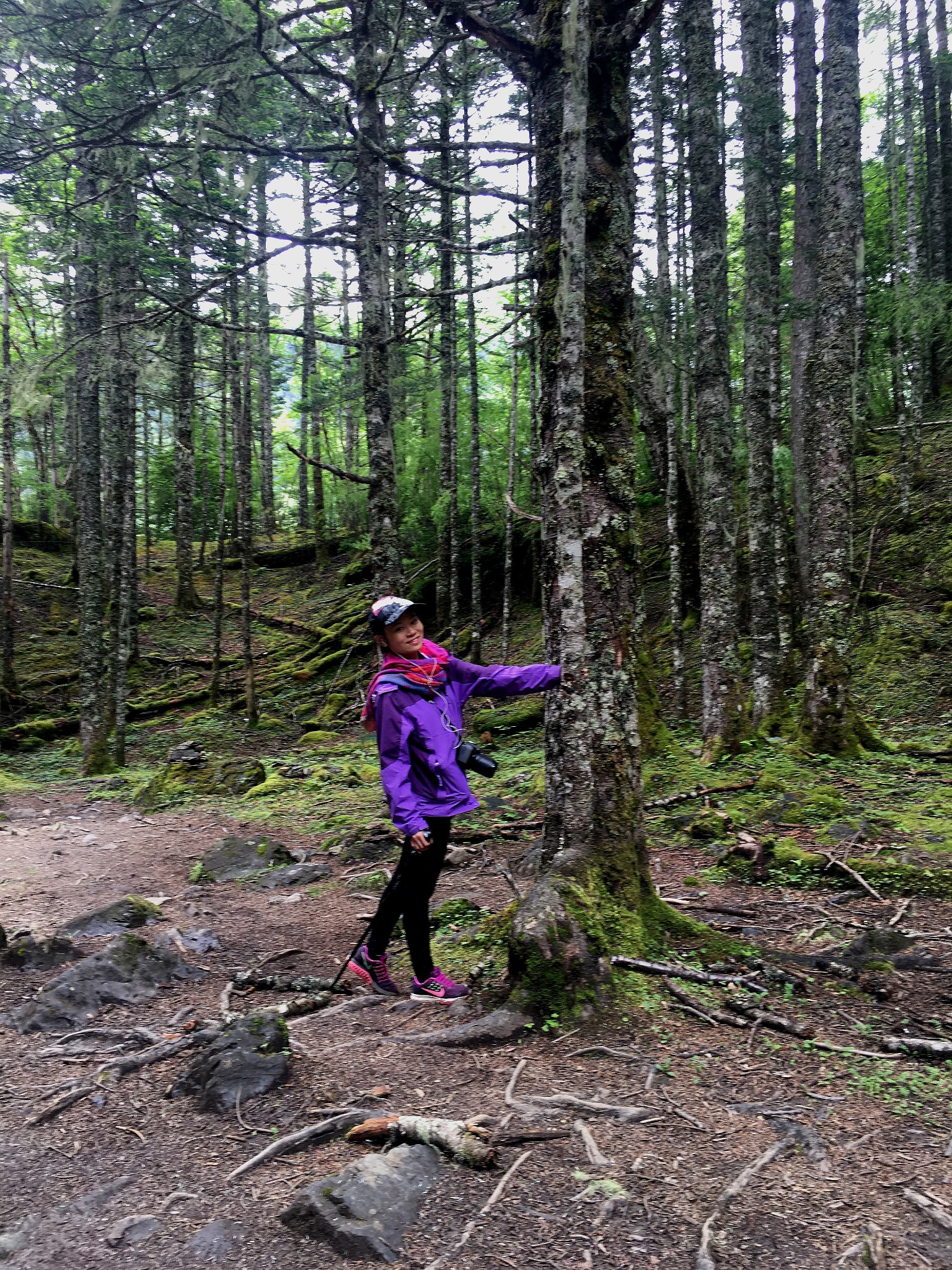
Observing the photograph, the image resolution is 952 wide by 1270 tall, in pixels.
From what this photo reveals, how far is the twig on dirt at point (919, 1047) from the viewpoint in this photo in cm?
316

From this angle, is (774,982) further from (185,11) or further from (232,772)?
(185,11)

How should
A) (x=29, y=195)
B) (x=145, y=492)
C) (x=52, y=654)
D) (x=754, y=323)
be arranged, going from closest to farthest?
(x=754, y=323), (x=29, y=195), (x=52, y=654), (x=145, y=492)

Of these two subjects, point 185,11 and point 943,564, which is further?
point 943,564

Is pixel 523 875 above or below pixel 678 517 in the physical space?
below

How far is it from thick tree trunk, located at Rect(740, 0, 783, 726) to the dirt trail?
19.9 ft

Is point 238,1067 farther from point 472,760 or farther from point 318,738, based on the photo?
point 318,738

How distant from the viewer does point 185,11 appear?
9055mm

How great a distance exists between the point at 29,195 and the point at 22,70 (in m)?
2.98

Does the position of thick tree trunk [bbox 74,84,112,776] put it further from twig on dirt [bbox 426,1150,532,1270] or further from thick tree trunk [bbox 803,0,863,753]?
twig on dirt [bbox 426,1150,532,1270]

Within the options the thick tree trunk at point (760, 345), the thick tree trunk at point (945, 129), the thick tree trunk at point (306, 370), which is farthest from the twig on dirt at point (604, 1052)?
the thick tree trunk at point (945, 129)

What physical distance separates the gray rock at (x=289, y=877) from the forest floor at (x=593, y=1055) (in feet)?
0.46

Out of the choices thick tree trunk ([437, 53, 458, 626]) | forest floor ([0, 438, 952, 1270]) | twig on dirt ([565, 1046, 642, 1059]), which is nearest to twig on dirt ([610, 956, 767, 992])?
forest floor ([0, 438, 952, 1270])

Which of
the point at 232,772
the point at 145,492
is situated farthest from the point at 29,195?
the point at 145,492

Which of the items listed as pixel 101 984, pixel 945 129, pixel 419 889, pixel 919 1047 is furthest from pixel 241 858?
pixel 945 129
